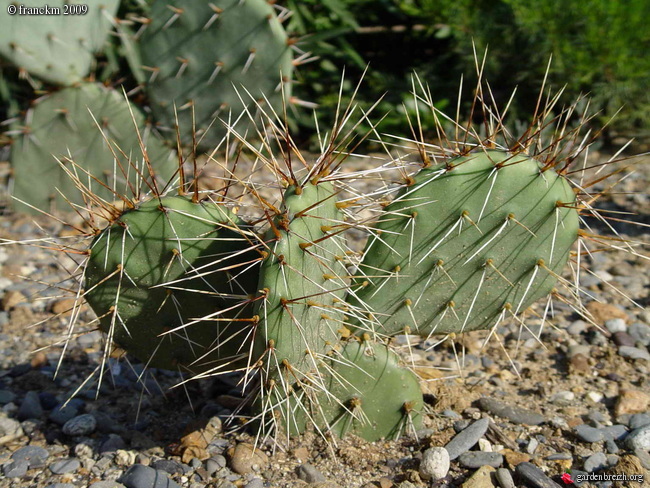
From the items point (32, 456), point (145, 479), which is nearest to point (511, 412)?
point (145, 479)

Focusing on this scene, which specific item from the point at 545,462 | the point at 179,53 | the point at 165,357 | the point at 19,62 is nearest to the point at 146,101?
the point at 179,53

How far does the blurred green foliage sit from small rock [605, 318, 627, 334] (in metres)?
2.26

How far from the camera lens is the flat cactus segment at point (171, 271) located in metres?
1.75

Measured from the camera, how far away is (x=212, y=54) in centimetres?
376

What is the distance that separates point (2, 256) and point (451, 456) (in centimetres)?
252

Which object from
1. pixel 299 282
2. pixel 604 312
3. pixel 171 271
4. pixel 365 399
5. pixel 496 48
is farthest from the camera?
pixel 496 48

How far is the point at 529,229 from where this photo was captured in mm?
1863

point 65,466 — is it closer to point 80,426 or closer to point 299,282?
point 80,426

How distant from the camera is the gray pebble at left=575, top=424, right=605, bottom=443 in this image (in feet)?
6.68

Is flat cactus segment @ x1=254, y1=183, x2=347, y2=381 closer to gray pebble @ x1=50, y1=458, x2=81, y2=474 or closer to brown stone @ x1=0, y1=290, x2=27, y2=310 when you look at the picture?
gray pebble @ x1=50, y1=458, x2=81, y2=474

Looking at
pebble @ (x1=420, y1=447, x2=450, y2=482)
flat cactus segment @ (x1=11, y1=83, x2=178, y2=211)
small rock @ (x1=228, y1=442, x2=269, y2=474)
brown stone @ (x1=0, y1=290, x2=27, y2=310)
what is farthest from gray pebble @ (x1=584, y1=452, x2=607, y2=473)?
flat cactus segment @ (x1=11, y1=83, x2=178, y2=211)

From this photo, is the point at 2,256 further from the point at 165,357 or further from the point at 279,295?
the point at 279,295

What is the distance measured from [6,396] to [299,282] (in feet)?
4.05

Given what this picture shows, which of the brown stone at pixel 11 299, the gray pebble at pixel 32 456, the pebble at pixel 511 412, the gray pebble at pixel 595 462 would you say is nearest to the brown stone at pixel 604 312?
the pebble at pixel 511 412
